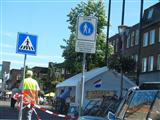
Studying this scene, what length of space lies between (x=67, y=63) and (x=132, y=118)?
39.5 metres

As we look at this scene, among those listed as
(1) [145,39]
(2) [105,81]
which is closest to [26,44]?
(2) [105,81]

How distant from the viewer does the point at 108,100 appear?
22.4 metres

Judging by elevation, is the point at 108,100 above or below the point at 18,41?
below

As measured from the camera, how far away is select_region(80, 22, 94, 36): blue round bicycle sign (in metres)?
11.4

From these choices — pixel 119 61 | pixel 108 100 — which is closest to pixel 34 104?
pixel 108 100

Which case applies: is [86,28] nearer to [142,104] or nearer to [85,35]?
[85,35]

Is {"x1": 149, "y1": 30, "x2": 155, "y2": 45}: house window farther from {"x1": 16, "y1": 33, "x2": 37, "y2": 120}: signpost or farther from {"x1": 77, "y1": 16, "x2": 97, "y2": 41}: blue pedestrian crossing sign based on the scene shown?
{"x1": 77, "y1": 16, "x2": 97, "y2": 41}: blue pedestrian crossing sign

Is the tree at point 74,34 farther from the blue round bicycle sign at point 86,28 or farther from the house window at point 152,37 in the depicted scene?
→ the blue round bicycle sign at point 86,28

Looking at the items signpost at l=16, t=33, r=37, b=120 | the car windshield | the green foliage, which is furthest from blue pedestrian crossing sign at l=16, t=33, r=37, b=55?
the green foliage

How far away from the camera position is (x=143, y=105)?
6.64m

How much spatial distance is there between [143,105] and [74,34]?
38.5 m

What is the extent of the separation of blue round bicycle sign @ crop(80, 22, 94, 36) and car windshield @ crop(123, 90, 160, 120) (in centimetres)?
455

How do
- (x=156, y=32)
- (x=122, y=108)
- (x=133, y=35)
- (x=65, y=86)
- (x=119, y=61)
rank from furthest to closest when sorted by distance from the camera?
(x=133, y=35) → (x=156, y=32) → (x=65, y=86) → (x=119, y=61) → (x=122, y=108)

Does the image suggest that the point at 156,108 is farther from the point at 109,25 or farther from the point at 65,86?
the point at 109,25
